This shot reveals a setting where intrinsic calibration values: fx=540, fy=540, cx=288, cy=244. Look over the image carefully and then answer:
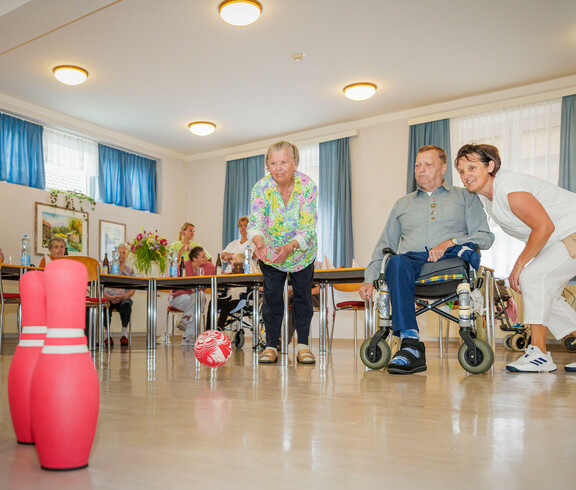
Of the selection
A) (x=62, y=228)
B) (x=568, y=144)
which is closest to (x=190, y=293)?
(x=62, y=228)

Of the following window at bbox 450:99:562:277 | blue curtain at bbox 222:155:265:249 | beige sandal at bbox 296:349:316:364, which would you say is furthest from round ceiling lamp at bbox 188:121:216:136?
beige sandal at bbox 296:349:316:364

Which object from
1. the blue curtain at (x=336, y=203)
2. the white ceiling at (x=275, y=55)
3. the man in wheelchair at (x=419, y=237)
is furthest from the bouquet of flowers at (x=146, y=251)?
the man in wheelchair at (x=419, y=237)

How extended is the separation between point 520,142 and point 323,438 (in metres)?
6.34

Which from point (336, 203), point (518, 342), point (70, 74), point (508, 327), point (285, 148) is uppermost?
point (70, 74)

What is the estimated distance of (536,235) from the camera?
8.11ft

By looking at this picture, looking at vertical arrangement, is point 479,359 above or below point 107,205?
below

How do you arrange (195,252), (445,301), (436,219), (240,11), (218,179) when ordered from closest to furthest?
(445,301), (436,219), (240,11), (195,252), (218,179)

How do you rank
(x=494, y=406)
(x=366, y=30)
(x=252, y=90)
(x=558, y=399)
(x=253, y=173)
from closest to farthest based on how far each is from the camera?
(x=494, y=406) < (x=558, y=399) < (x=366, y=30) < (x=252, y=90) < (x=253, y=173)

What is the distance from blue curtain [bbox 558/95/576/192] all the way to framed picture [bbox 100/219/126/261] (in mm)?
6023

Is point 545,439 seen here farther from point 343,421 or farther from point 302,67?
point 302,67

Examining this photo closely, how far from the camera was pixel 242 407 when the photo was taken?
156 centimetres

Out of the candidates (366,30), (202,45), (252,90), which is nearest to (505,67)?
(366,30)

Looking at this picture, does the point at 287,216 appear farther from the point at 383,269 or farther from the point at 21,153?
the point at 21,153

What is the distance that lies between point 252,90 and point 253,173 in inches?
83.5
